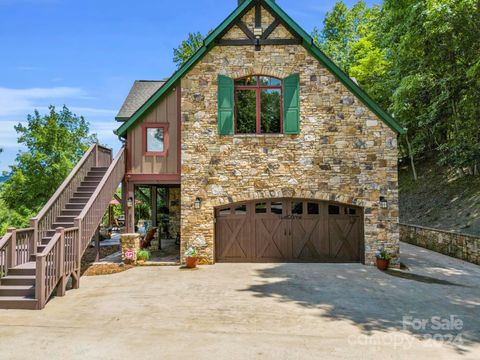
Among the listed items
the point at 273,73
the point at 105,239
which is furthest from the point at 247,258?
the point at 105,239

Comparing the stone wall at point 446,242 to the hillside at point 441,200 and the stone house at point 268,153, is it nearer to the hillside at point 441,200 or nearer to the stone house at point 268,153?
the hillside at point 441,200

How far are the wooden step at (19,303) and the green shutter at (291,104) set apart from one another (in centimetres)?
837

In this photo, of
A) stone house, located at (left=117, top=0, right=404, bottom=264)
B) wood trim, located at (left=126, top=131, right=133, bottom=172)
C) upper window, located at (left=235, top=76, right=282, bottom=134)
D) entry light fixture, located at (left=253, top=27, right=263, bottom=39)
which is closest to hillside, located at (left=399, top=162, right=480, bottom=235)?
stone house, located at (left=117, top=0, right=404, bottom=264)

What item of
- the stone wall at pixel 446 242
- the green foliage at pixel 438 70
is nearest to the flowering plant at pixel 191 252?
the stone wall at pixel 446 242

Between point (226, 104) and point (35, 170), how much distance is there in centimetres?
1780

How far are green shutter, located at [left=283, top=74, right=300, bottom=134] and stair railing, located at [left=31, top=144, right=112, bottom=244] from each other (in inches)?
266

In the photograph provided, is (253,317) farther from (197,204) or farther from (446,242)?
(446,242)

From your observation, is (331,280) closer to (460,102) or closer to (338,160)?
(338,160)

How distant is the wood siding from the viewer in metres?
12.2

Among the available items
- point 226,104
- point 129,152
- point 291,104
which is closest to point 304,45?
point 291,104

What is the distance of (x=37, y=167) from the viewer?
23828 millimetres

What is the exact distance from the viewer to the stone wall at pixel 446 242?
39.6ft

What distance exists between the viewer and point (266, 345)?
546 centimetres

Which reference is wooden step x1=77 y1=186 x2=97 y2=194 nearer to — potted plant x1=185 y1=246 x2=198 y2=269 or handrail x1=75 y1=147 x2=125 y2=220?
handrail x1=75 y1=147 x2=125 y2=220
